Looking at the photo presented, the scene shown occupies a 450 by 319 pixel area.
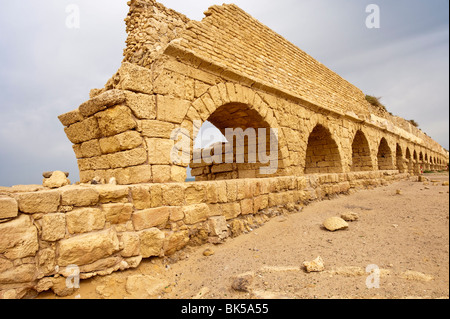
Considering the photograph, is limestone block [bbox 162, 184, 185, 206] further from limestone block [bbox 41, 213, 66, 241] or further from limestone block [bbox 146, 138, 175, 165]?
limestone block [bbox 41, 213, 66, 241]

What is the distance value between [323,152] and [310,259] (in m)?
6.24

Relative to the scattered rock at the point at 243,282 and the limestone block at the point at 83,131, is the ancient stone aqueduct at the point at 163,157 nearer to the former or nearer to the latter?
the limestone block at the point at 83,131

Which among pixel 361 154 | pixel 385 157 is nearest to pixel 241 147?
pixel 361 154

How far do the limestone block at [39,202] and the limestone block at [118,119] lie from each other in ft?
4.08

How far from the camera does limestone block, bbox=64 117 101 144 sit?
358cm

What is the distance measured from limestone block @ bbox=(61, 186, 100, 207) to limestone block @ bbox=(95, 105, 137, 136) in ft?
3.42

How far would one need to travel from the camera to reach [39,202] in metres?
2.14

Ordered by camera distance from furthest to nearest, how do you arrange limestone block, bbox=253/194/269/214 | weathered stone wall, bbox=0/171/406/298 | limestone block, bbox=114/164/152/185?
limestone block, bbox=253/194/269/214, limestone block, bbox=114/164/152/185, weathered stone wall, bbox=0/171/406/298

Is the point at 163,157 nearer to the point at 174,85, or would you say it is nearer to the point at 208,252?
the point at 174,85

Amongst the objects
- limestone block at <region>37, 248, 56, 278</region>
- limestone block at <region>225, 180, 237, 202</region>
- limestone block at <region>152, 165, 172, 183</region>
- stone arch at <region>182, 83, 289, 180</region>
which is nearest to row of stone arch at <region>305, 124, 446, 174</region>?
stone arch at <region>182, 83, 289, 180</region>

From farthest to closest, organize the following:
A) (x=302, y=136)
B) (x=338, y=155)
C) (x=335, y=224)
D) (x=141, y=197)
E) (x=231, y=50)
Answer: (x=338, y=155) → (x=302, y=136) → (x=231, y=50) → (x=335, y=224) → (x=141, y=197)

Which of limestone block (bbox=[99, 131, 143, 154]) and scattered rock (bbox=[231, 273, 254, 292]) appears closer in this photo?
scattered rock (bbox=[231, 273, 254, 292])

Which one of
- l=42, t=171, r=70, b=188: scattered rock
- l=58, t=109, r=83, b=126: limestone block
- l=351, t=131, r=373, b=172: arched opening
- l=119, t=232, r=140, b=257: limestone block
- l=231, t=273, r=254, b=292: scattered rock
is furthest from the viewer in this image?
l=351, t=131, r=373, b=172: arched opening
